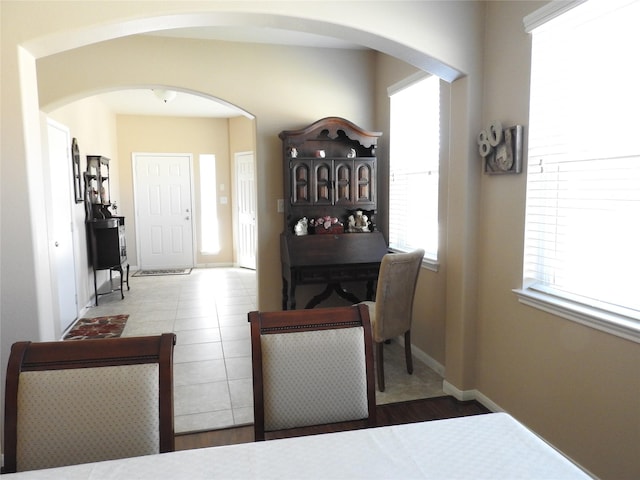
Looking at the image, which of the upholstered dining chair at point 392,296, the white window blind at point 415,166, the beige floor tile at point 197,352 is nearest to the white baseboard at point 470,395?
the upholstered dining chair at point 392,296

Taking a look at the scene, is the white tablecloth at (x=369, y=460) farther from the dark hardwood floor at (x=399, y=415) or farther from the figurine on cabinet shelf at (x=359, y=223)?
the figurine on cabinet shelf at (x=359, y=223)

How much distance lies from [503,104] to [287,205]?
6.59 ft

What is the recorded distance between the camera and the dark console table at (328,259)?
3.73 metres

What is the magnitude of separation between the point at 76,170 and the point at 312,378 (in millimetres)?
4641

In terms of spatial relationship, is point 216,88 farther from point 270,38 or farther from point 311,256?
point 311,256

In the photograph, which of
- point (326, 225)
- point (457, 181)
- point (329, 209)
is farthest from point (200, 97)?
point (457, 181)

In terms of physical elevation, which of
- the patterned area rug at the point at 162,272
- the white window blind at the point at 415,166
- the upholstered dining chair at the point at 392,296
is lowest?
the patterned area rug at the point at 162,272

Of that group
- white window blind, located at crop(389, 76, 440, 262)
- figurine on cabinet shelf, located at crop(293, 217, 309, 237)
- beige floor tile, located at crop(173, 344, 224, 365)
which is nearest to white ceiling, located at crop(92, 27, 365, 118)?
white window blind, located at crop(389, 76, 440, 262)

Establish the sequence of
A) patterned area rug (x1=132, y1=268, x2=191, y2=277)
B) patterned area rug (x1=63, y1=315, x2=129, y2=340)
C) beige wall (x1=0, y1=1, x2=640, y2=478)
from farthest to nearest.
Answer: patterned area rug (x1=132, y1=268, x2=191, y2=277) < patterned area rug (x1=63, y1=315, x2=129, y2=340) < beige wall (x1=0, y1=1, x2=640, y2=478)

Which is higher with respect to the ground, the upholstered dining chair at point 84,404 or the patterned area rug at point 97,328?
the upholstered dining chair at point 84,404

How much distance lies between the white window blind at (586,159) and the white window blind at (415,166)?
42.0 inches

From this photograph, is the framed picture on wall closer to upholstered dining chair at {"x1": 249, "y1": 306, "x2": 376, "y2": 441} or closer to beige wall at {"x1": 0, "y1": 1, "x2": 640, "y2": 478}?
beige wall at {"x1": 0, "y1": 1, "x2": 640, "y2": 478}

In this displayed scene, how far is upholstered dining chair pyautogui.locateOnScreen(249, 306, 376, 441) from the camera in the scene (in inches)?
58.1

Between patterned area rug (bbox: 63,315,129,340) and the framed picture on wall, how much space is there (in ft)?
4.51
